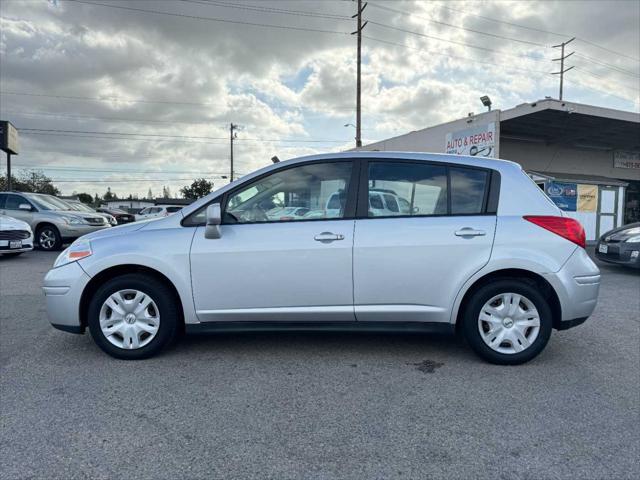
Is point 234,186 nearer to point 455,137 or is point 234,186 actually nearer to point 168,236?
point 168,236

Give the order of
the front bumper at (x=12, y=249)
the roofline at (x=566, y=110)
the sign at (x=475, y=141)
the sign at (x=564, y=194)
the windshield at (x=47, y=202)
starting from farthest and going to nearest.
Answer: the sign at (x=564, y=194) → the sign at (x=475, y=141) → the roofline at (x=566, y=110) → the windshield at (x=47, y=202) → the front bumper at (x=12, y=249)

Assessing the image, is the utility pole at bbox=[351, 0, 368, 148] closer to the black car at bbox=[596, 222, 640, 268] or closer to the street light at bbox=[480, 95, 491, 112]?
the street light at bbox=[480, 95, 491, 112]

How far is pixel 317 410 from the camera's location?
9.50 feet

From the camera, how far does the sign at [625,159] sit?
845 inches

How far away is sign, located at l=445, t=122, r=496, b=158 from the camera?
46.7ft

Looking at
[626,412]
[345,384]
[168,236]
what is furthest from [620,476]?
[168,236]

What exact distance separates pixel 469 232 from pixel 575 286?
995 mm

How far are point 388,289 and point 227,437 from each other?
170 cm

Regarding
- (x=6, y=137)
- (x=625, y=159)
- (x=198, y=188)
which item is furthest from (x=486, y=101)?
(x=198, y=188)

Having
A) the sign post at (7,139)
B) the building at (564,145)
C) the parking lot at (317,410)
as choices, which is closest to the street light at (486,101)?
the building at (564,145)

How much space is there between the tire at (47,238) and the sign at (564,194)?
618 inches

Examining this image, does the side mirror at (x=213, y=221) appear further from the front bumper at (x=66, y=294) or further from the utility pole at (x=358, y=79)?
the utility pole at (x=358, y=79)

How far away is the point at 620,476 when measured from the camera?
2.24 metres

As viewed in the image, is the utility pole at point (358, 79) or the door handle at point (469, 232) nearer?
the door handle at point (469, 232)
